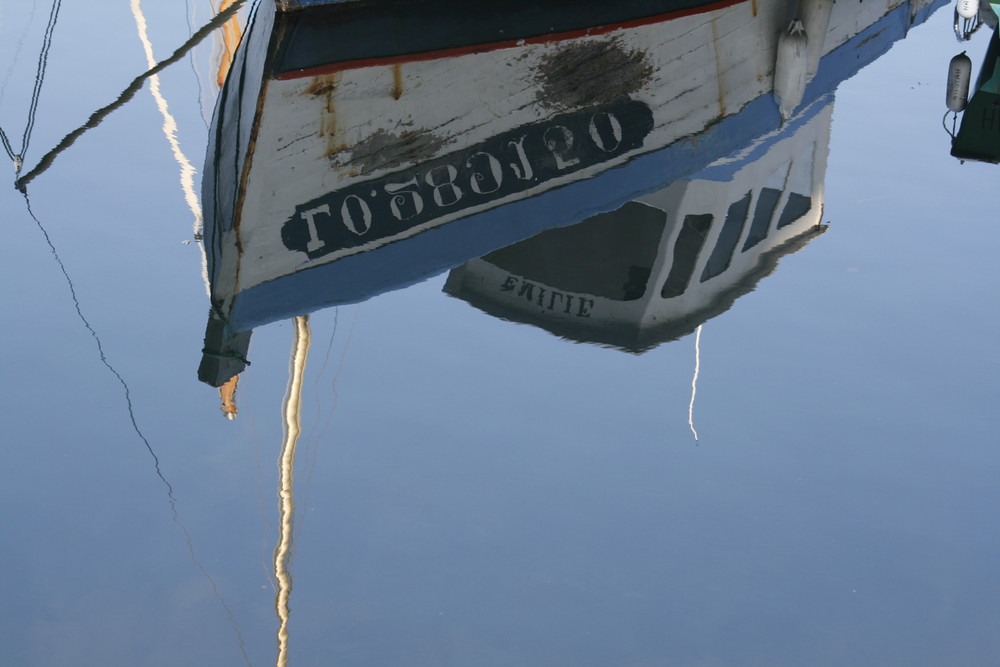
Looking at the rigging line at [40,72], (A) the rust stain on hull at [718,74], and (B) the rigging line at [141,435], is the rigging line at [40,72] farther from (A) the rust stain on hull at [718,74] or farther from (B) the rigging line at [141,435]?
(A) the rust stain on hull at [718,74]

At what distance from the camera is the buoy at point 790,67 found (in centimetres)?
902

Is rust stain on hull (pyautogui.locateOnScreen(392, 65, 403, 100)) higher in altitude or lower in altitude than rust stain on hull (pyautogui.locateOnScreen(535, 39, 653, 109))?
lower

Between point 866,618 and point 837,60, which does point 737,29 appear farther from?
point 866,618

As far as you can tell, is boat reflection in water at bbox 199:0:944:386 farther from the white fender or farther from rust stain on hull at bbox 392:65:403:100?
the white fender

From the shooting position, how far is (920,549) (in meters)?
5.41

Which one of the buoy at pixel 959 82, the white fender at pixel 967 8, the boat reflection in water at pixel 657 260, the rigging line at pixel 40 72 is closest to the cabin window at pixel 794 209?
the boat reflection in water at pixel 657 260

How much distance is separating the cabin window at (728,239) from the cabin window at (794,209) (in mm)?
207

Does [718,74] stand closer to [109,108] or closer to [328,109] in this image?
[328,109]

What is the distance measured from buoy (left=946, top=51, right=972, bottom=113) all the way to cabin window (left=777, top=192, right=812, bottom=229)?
2137mm

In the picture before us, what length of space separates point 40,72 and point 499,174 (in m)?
4.10

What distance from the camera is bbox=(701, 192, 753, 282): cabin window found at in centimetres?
745

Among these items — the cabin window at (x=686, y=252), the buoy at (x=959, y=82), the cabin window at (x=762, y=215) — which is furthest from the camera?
the buoy at (x=959, y=82)

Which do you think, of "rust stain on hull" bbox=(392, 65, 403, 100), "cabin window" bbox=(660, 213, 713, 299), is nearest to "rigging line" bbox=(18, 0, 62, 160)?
"rust stain on hull" bbox=(392, 65, 403, 100)

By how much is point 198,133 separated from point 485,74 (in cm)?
237
